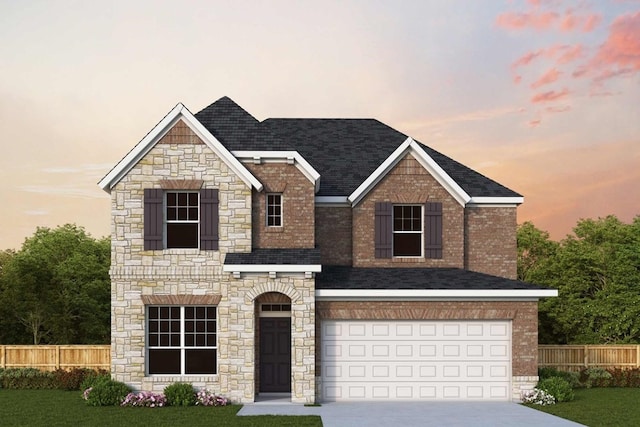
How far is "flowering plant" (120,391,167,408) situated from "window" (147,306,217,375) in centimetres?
95

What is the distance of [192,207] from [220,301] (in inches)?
126

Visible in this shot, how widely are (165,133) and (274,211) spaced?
14.4ft

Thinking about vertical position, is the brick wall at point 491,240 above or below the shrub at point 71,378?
above

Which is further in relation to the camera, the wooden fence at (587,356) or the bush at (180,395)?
the wooden fence at (587,356)

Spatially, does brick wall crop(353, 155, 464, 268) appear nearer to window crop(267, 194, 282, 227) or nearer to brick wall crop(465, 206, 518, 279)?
brick wall crop(465, 206, 518, 279)

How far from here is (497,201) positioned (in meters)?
27.8

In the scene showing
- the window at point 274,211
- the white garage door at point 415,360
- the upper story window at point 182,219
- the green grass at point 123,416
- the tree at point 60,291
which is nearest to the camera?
the green grass at point 123,416

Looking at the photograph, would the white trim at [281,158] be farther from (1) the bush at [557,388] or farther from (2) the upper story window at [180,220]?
(1) the bush at [557,388]

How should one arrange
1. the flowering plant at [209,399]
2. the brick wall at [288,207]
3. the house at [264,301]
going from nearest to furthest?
the flowering plant at [209,399] < the house at [264,301] < the brick wall at [288,207]

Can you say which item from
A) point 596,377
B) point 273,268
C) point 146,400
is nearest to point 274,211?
point 273,268

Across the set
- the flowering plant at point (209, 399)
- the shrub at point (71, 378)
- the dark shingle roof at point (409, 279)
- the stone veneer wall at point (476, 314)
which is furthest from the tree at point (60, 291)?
the stone veneer wall at point (476, 314)

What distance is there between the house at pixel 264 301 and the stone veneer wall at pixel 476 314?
0.03 m

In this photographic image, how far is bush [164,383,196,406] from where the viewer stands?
23203 mm

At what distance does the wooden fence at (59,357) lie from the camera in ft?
101
